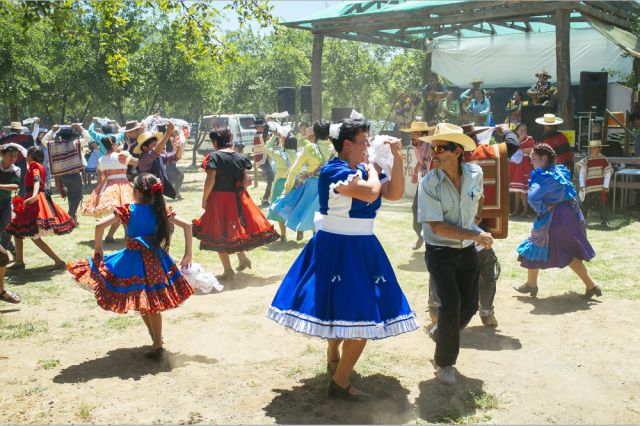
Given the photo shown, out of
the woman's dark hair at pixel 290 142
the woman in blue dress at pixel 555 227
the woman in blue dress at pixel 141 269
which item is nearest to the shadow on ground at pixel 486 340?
the woman in blue dress at pixel 555 227

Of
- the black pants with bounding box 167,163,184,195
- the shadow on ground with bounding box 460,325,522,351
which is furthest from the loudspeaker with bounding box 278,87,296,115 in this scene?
the shadow on ground with bounding box 460,325,522,351

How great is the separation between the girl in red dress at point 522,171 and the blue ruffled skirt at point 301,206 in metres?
5.51

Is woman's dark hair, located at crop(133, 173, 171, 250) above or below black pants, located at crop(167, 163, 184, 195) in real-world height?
above

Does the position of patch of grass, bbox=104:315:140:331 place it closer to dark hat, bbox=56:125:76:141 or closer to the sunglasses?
the sunglasses

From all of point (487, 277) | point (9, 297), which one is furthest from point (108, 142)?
point (487, 277)

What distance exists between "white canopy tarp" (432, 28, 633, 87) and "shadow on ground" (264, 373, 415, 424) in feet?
54.6

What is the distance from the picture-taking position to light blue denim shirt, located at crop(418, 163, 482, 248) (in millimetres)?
4738

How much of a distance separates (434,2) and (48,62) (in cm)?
1399

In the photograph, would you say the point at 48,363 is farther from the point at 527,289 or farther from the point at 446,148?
the point at 527,289

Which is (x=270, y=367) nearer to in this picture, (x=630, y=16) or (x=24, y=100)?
(x=630, y=16)

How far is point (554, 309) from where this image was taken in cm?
701

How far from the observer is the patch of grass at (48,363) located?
539cm

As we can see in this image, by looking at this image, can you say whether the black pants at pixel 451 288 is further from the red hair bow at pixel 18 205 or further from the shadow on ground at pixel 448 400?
the red hair bow at pixel 18 205

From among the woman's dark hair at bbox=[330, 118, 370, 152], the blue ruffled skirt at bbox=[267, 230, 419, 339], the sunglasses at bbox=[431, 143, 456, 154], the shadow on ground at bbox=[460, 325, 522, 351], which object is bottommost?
the shadow on ground at bbox=[460, 325, 522, 351]
